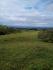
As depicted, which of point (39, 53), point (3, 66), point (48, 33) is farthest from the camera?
point (48, 33)

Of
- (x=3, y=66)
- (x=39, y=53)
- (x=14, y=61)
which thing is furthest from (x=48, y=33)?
(x=3, y=66)

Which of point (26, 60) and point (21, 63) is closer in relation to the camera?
point (21, 63)

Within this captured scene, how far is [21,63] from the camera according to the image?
11.1 meters

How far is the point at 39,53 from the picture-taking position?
1401 centimetres

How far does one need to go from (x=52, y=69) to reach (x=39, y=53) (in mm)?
4210

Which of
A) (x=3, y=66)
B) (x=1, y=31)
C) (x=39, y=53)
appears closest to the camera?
(x=3, y=66)

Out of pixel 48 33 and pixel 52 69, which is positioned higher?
pixel 48 33

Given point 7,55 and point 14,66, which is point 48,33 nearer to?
point 7,55

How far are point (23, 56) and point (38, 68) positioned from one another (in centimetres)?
367

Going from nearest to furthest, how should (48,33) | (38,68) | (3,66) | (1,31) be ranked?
(38,68), (3,66), (48,33), (1,31)

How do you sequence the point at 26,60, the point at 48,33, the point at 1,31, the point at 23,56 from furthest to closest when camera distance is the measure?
1. the point at 1,31
2. the point at 48,33
3. the point at 23,56
4. the point at 26,60

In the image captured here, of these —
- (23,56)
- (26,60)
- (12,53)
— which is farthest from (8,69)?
(12,53)

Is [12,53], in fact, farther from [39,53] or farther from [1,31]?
[1,31]

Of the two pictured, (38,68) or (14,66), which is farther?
(14,66)
